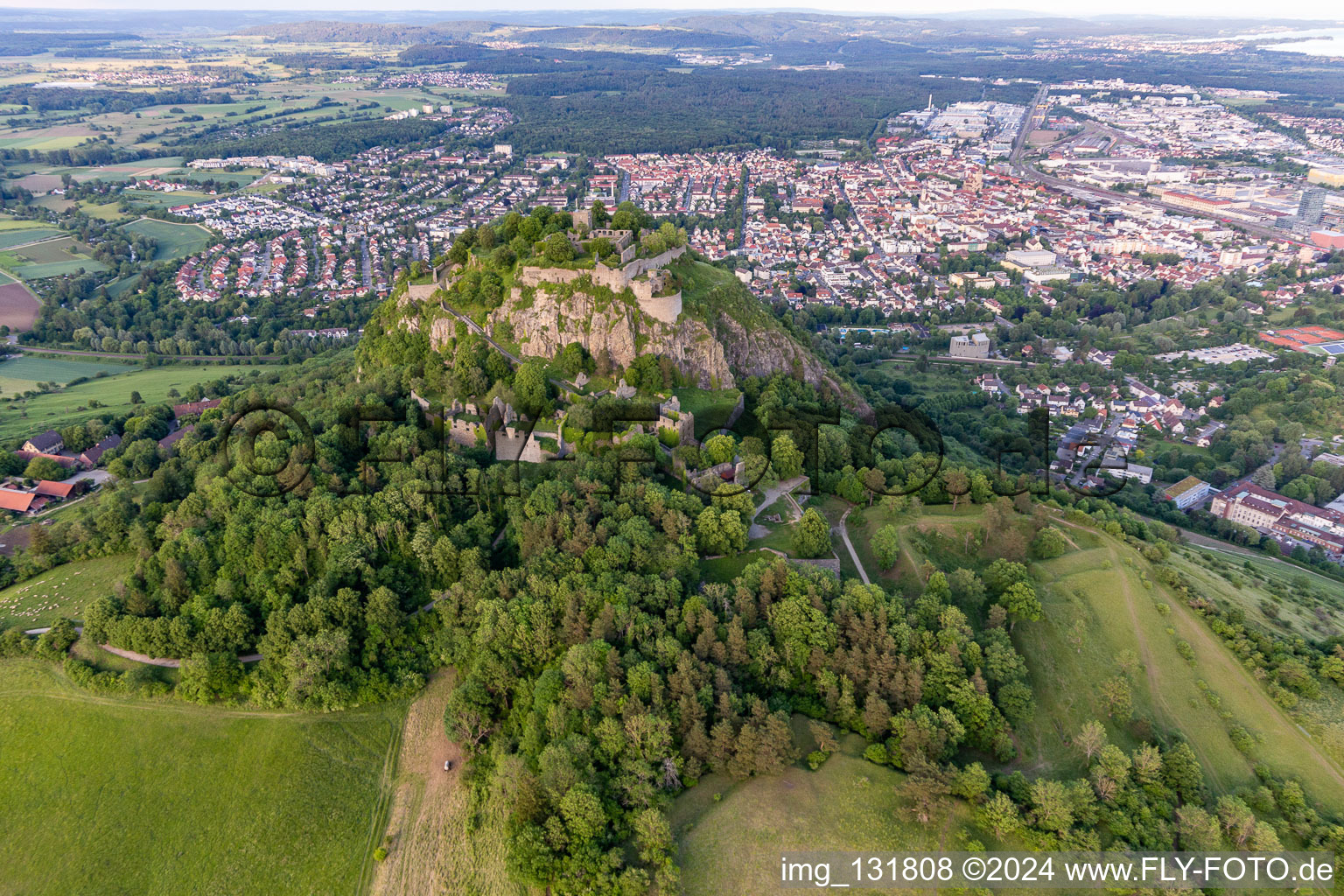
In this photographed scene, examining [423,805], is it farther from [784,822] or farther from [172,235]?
[172,235]

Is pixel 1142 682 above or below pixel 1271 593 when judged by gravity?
above

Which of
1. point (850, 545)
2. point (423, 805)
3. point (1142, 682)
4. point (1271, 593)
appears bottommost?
point (423, 805)

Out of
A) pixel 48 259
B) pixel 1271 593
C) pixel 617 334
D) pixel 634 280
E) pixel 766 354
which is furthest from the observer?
pixel 48 259

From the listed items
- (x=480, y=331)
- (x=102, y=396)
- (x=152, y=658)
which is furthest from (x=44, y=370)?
(x=152, y=658)

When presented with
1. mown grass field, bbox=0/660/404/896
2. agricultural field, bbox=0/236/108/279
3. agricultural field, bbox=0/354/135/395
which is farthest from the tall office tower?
agricultural field, bbox=0/236/108/279

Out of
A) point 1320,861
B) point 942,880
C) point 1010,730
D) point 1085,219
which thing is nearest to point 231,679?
point 942,880

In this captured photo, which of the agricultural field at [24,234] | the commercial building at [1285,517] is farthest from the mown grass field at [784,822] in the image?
the agricultural field at [24,234]

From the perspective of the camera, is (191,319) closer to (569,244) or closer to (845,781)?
(569,244)

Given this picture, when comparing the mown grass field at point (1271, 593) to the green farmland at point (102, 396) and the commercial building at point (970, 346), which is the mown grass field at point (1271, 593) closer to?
the commercial building at point (970, 346)

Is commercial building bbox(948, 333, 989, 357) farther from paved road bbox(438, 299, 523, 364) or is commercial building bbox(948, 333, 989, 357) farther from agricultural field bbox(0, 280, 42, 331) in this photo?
agricultural field bbox(0, 280, 42, 331)
